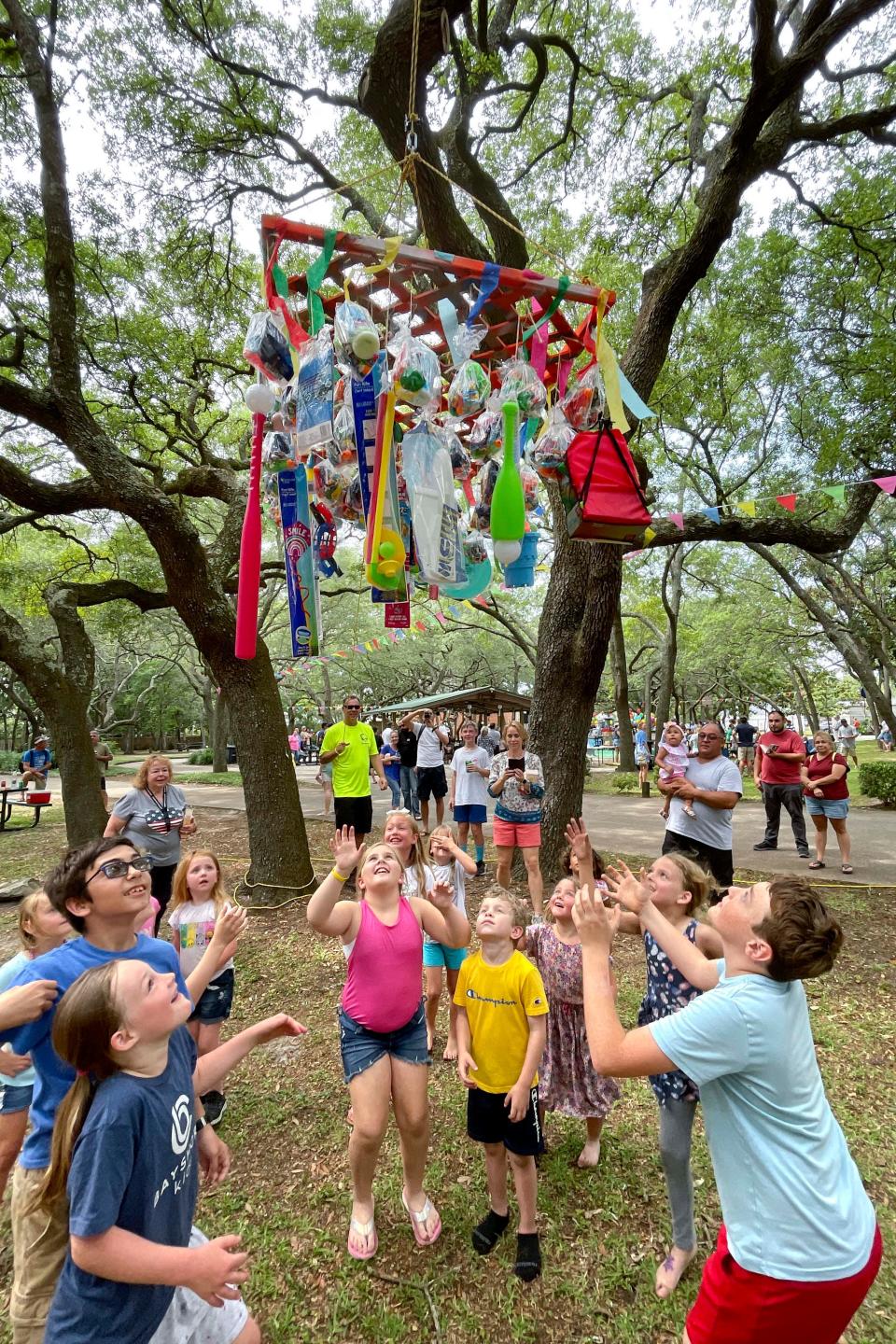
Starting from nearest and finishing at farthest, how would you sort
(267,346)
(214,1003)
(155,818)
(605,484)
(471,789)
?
(267,346) → (605,484) → (214,1003) → (155,818) → (471,789)

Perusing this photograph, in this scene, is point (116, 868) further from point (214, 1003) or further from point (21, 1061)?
point (214, 1003)

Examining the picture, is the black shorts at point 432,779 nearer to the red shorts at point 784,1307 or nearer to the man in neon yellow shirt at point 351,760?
the man in neon yellow shirt at point 351,760

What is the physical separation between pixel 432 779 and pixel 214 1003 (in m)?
6.77

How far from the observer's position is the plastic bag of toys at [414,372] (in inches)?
79.9

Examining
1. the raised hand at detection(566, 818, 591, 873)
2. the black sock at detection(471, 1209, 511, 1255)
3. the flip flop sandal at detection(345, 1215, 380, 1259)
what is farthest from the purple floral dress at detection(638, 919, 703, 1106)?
the flip flop sandal at detection(345, 1215, 380, 1259)

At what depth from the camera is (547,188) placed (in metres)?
7.78

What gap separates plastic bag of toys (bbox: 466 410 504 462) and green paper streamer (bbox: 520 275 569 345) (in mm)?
469

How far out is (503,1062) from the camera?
2.25 meters

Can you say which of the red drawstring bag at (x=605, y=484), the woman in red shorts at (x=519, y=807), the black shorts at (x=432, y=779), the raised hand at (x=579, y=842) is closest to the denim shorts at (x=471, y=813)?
the woman in red shorts at (x=519, y=807)

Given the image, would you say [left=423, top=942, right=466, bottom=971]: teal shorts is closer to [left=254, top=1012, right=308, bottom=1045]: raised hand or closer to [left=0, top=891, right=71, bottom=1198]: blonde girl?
[left=254, top=1012, right=308, bottom=1045]: raised hand

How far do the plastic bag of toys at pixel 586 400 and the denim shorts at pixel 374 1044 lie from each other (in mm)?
2446

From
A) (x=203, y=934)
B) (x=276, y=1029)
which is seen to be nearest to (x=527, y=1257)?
(x=276, y=1029)

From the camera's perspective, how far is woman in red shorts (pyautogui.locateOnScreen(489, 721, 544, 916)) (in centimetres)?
547

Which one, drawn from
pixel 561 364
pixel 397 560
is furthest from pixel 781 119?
pixel 397 560
